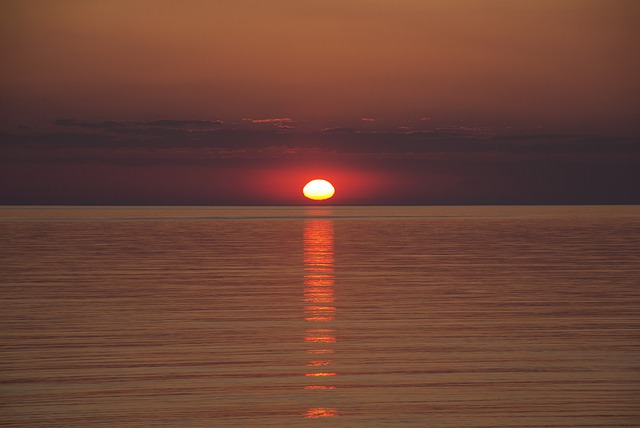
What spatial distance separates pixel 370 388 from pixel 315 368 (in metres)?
1.30

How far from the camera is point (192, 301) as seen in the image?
18.4 m

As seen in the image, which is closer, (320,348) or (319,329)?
(320,348)

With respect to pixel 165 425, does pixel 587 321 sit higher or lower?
higher

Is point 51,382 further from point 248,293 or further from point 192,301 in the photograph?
point 248,293

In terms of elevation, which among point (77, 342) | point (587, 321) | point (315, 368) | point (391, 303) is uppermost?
point (391, 303)

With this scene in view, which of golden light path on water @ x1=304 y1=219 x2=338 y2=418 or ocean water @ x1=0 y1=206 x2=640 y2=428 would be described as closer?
ocean water @ x1=0 y1=206 x2=640 y2=428

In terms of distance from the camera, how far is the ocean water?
9039mm

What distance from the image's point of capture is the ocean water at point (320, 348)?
9.04 meters

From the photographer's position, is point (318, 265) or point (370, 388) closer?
point (370, 388)

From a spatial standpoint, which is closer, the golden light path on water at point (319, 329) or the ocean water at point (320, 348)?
the ocean water at point (320, 348)

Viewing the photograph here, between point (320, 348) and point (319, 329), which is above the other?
point (319, 329)

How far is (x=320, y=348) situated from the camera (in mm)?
12656

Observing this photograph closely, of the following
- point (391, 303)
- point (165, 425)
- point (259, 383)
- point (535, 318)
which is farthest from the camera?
point (391, 303)

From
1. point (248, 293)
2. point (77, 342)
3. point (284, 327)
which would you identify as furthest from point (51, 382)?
point (248, 293)
